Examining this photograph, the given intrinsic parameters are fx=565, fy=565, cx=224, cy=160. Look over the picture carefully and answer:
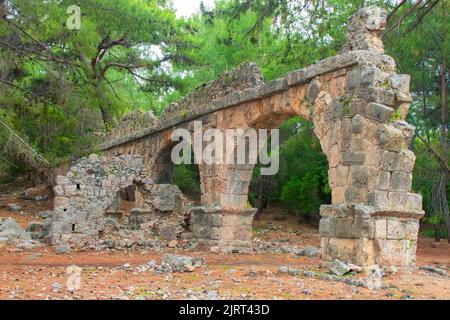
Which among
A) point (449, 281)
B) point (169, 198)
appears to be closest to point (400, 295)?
point (449, 281)

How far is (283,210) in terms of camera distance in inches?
853

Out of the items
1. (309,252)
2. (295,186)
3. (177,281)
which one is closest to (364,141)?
(177,281)

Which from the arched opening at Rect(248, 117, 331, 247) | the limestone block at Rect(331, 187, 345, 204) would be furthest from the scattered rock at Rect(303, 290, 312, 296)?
the arched opening at Rect(248, 117, 331, 247)

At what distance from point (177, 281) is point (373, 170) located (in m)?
3.40

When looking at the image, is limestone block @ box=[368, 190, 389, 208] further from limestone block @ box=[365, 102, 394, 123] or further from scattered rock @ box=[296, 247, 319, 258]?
scattered rock @ box=[296, 247, 319, 258]

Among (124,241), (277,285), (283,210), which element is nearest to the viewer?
(277,285)

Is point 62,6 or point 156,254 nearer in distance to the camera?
point 62,6

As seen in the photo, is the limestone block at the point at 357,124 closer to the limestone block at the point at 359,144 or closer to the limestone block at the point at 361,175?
the limestone block at the point at 359,144

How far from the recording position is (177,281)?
7477 mm

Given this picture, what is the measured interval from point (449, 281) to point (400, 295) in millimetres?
2024

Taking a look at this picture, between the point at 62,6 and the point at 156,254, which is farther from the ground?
the point at 62,6

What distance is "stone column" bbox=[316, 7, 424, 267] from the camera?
835cm

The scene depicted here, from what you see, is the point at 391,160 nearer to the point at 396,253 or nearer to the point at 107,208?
the point at 396,253

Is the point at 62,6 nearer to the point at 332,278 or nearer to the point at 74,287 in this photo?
the point at 74,287
